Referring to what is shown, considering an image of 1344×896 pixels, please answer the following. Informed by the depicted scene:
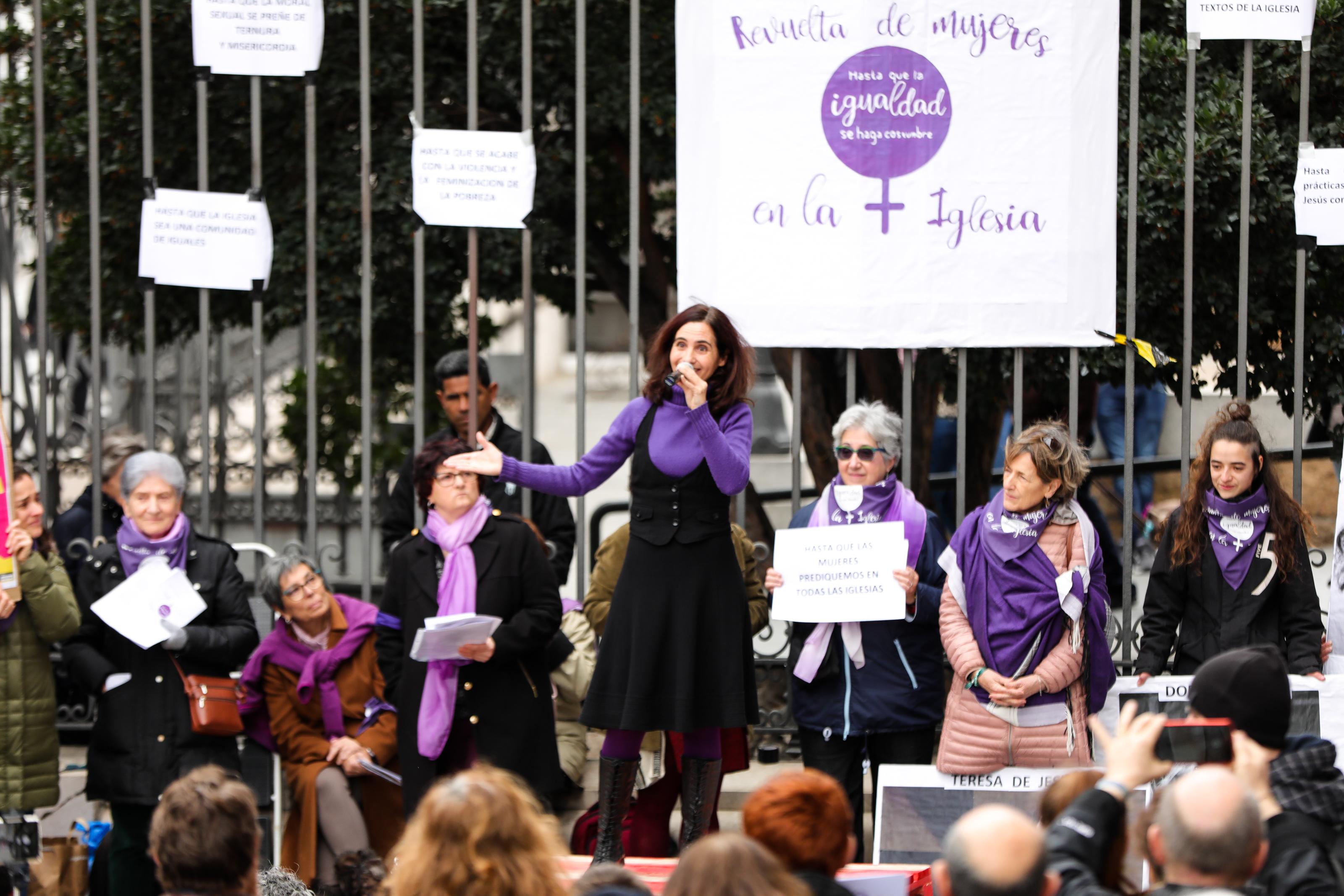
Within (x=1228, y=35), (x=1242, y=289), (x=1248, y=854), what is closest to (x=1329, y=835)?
(x=1248, y=854)

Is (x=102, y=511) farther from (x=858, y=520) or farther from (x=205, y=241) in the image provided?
(x=858, y=520)

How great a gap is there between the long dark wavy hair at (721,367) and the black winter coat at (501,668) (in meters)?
0.79

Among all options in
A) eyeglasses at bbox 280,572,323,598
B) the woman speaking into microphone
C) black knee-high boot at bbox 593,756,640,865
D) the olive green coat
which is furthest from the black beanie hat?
the olive green coat

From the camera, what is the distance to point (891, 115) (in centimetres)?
568

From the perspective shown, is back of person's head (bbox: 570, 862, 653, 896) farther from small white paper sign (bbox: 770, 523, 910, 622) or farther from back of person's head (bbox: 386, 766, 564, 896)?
small white paper sign (bbox: 770, 523, 910, 622)

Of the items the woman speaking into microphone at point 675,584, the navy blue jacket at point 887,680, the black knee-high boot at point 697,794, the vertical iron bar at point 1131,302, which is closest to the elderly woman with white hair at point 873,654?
the navy blue jacket at point 887,680

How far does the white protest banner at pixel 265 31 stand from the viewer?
5.87m

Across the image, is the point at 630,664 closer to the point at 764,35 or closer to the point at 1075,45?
the point at 764,35

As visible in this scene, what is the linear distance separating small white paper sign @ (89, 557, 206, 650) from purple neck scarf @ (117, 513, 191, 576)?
0.17 ft

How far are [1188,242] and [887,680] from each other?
6.02 feet

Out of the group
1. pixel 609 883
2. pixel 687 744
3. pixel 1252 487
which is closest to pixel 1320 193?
pixel 1252 487

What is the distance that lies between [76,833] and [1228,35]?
499cm

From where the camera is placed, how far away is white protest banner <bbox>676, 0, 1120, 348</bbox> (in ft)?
18.6

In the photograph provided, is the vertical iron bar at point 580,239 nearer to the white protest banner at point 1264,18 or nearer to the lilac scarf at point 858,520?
the lilac scarf at point 858,520
